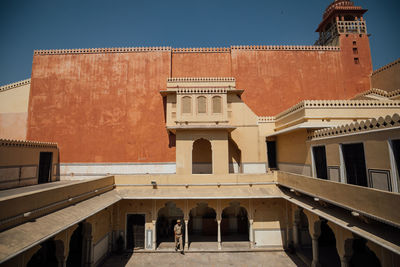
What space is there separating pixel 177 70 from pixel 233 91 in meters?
4.96

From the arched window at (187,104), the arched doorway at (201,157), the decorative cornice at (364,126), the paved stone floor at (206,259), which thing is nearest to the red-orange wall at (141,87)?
the arched doorway at (201,157)

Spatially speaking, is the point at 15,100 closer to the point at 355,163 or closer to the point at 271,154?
the point at 271,154

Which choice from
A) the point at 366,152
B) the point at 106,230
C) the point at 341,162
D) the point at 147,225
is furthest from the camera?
the point at 147,225

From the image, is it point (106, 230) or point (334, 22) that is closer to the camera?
point (106, 230)

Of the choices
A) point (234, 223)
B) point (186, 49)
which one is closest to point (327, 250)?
point (234, 223)

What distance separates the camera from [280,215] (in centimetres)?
1204

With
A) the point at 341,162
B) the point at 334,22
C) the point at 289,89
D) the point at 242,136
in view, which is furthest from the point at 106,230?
the point at 334,22

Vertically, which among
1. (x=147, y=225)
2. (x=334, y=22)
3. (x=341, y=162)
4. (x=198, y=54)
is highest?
(x=334, y=22)

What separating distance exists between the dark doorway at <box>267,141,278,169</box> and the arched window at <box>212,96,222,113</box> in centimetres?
453

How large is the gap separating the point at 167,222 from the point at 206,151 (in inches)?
215

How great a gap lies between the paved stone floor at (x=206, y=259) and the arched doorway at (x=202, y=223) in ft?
9.73

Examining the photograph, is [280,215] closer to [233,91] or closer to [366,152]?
[366,152]

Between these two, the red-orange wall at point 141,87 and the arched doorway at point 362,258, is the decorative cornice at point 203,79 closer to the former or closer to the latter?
the red-orange wall at point 141,87

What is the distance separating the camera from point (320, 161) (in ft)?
32.7
